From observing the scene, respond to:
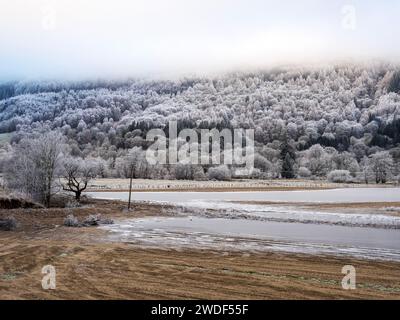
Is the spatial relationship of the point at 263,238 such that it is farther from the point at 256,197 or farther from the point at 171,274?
the point at 256,197

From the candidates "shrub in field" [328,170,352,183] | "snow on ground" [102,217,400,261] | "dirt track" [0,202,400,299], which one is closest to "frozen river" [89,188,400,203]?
"snow on ground" [102,217,400,261]

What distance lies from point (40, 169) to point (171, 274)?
31.2 m

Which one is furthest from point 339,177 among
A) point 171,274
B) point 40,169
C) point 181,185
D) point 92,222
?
point 171,274

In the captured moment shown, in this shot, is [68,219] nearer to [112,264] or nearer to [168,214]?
[168,214]

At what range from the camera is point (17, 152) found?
51.9 meters

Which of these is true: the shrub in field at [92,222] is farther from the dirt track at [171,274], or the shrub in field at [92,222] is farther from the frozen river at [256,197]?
the frozen river at [256,197]

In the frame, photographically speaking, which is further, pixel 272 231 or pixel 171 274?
pixel 272 231

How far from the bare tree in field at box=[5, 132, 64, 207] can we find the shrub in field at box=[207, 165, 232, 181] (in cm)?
6945

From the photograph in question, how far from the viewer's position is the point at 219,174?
375 feet

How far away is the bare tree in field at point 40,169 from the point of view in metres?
43.8

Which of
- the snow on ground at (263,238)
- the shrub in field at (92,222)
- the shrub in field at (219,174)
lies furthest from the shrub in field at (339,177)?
the shrub in field at (92,222)

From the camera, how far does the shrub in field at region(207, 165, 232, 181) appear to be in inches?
4483
